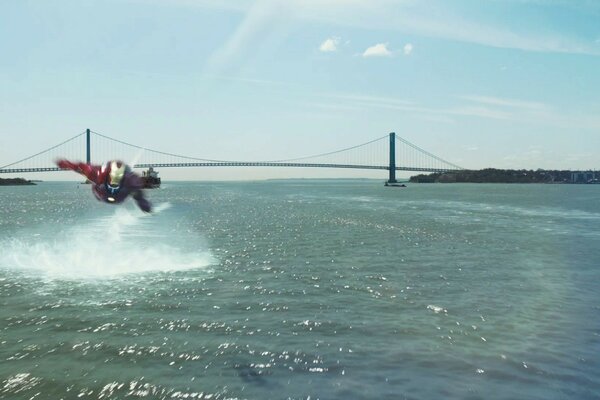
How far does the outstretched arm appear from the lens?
10374mm

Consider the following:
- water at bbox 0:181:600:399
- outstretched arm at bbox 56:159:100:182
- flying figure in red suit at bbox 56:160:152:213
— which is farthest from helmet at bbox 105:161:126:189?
water at bbox 0:181:600:399

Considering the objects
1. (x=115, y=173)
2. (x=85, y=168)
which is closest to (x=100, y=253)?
(x=85, y=168)

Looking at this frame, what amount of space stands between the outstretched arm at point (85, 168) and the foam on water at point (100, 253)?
19.5 meters

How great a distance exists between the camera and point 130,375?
1472 cm

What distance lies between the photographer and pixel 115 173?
10711 millimetres

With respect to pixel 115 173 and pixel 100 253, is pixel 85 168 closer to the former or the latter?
pixel 115 173

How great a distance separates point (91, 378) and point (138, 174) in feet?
24.4

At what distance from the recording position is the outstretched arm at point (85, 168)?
34.0 feet

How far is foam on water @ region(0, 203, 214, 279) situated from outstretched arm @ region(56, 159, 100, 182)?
19512 millimetres

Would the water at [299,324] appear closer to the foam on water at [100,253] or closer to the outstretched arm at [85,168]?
the foam on water at [100,253]

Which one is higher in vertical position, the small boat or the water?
the small boat

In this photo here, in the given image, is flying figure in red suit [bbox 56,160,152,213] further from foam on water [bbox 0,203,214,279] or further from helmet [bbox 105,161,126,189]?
foam on water [bbox 0,203,214,279]

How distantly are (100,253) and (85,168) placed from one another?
30.0m

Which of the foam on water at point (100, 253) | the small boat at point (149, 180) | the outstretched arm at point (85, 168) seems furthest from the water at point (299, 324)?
the outstretched arm at point (85, 168)
